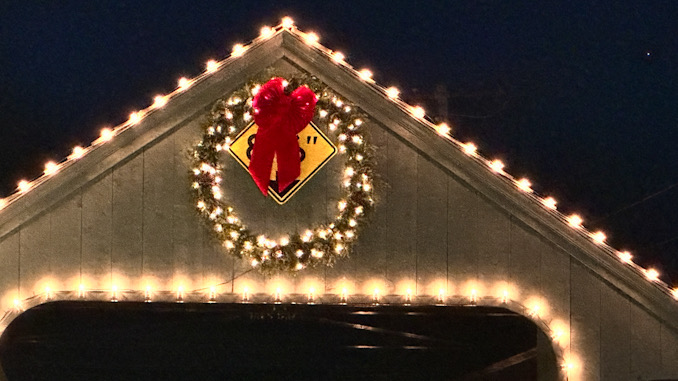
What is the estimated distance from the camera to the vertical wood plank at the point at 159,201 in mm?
4988

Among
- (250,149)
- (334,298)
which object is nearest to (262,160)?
(250,149)

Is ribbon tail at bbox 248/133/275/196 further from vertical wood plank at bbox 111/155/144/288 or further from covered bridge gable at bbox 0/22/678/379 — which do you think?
vertical wood plank at bbox 111/155/144/288

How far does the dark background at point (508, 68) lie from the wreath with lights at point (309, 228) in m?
0.83

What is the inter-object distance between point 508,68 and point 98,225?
147 inches

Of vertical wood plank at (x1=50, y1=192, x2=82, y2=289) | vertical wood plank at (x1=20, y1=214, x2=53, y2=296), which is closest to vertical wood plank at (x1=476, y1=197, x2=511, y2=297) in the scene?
vertical wood plank at (x1=50, y1=192, x2=82, y2=289)

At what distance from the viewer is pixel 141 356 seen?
547 cm

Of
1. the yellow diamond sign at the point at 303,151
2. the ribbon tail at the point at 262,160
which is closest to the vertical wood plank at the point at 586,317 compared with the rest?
the yellow diamond sign at the point at 303,151

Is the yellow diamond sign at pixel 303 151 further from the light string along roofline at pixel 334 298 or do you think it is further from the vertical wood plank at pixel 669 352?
the vertical wood plank at pixel 669 352

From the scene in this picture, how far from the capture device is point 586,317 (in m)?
4.88

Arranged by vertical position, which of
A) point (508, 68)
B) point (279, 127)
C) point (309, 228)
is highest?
point (508, 68)

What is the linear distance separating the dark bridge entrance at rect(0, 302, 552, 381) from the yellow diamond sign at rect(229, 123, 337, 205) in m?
1.02

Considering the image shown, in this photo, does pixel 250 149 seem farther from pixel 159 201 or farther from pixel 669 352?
pixel 669 352

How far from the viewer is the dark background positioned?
549cm

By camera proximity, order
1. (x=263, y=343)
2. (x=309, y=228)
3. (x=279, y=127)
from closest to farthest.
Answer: (x=279, y=127) → (x=309, y=228) → (x=263, y=343)
